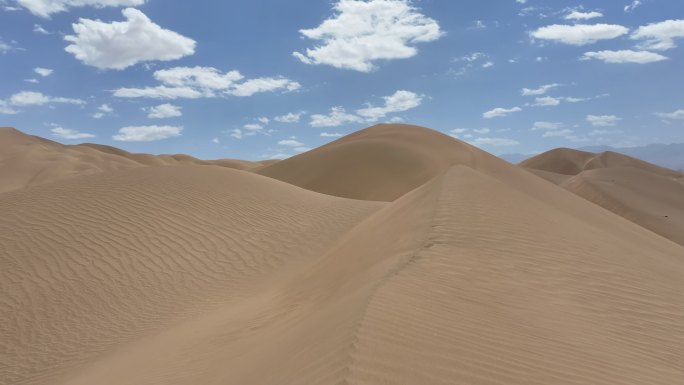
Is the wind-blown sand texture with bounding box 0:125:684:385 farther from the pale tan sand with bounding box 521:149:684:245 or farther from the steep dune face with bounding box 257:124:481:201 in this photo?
the steep dune face with bounding box 257:124:481:201

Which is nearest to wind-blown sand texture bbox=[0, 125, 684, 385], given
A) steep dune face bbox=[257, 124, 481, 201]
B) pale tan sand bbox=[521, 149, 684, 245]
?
pale tan sand bbox=[521, 149, 684, 245]

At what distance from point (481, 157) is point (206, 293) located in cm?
2963

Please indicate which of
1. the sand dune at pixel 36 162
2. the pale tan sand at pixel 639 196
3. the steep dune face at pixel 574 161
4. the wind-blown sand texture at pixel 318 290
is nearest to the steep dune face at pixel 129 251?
the wind-blown sand texture at pixel 318 290

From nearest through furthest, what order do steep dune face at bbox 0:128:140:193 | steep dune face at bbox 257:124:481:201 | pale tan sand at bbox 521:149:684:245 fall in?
pale tan sand at bbox 521:149:684:245, steep dune face at bbox 257:124:481:201, steep dune face at bbox 0:128:140:193

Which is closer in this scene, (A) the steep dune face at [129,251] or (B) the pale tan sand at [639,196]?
(A) the steep dune face at [129,251]

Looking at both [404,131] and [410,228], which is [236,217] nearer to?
[410,228]

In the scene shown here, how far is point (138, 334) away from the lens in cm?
832

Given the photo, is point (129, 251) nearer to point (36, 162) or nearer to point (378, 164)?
point (378, 164)

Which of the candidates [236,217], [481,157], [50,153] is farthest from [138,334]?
[50,153]

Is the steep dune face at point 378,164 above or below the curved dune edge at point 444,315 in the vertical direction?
above

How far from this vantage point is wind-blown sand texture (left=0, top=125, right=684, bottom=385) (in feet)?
12.3

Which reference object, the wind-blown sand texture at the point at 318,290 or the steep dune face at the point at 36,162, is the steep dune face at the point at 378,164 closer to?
the wind-blown sand texture at the point at 318,290

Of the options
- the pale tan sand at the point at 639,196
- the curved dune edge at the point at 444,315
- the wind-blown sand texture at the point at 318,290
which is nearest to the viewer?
the curved dune edge at the point at 444,315

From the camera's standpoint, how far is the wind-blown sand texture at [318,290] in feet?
12.3
